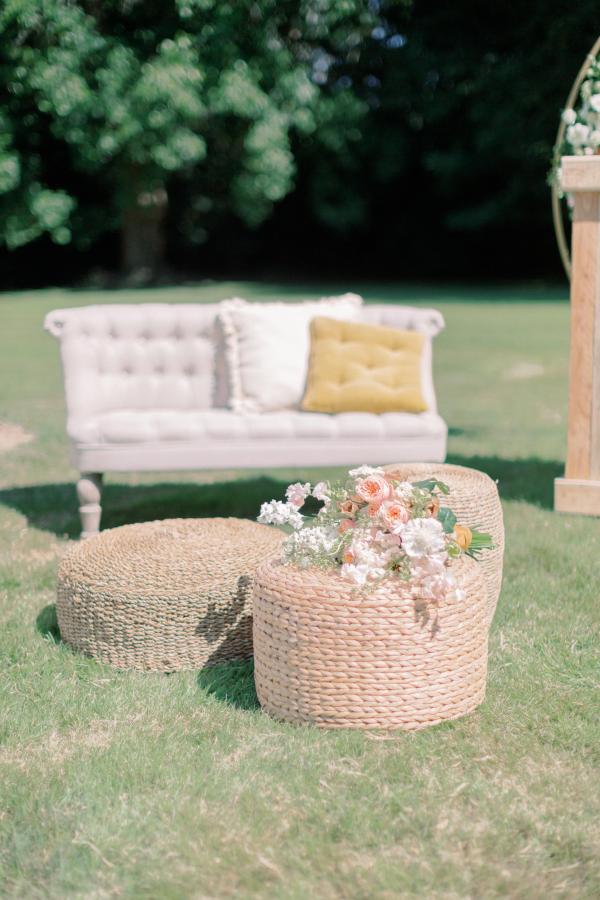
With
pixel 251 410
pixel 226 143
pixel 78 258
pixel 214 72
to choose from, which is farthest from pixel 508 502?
pixel 78 258

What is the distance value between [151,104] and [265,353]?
17998 millimetres

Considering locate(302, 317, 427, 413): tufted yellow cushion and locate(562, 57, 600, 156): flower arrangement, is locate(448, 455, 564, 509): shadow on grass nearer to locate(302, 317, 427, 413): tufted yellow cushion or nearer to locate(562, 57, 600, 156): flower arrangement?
locate(302, 317, 427, 413): tufted yellow cushion

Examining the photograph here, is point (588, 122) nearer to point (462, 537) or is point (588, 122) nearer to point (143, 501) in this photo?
point (462, 537)

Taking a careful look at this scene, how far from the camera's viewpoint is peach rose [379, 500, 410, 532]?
308cm

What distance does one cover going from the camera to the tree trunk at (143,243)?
85.3ft

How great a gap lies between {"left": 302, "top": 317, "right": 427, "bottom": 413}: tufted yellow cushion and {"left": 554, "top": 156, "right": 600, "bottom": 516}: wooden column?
0.81 metres

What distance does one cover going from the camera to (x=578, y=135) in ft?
17.7

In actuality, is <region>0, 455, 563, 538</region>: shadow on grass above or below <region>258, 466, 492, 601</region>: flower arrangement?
below

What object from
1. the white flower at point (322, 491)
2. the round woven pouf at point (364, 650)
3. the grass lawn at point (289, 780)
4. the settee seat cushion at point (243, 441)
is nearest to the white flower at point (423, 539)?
the round woven pouf at point (364, 650)

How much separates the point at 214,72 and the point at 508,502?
19233mm

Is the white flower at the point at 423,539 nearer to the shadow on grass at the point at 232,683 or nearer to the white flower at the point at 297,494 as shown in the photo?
the white flower at the point at 297,494

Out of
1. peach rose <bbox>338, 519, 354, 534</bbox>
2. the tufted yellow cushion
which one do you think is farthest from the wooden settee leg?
peach rose <bbox>338, 519, 354, 534</bbox>

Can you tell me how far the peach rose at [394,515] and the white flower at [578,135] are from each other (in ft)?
9.98

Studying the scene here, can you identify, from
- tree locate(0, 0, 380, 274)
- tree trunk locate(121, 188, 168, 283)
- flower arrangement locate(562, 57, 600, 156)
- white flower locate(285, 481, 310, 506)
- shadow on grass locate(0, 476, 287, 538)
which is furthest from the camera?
tree trunk locate(121, 188, 168, 283)
